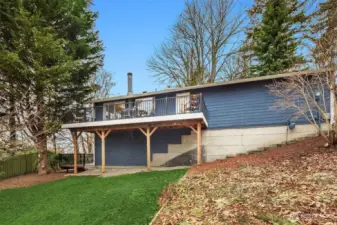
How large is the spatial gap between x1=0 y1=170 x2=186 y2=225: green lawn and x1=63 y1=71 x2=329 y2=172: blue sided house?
3246mm

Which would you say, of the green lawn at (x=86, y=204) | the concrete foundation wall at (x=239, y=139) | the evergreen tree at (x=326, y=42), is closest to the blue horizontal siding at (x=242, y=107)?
the concrete foundation wall at (x=239, y=139)

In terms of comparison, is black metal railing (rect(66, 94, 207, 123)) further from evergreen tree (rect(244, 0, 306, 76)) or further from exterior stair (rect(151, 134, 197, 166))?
evergreen tree (rect(244, 0, 306, 76))

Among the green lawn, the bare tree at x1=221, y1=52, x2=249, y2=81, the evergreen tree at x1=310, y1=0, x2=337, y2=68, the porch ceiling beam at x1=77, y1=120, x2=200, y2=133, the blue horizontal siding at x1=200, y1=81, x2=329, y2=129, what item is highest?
the bare tree at x1=221, y1=52, x2=249, y2=81

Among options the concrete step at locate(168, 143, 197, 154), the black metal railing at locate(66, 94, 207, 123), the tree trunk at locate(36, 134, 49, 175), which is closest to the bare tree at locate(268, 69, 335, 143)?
the black metal railing at locate(66, 94, 207, 123)

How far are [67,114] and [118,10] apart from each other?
29.4ft

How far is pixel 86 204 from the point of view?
586cm

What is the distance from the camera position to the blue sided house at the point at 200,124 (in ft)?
32.4

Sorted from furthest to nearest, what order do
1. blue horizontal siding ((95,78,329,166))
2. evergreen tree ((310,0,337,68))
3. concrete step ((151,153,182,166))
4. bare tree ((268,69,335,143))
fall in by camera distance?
concrete step ((151,153,182,166)), blue horizontal siding ((95,78,329,166)), bare tree ((268,69,335,143)), evergreen tree ((310,0,337,68))

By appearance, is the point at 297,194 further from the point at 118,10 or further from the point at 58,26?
the point at 118,10

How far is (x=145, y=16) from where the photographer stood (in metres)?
16.6

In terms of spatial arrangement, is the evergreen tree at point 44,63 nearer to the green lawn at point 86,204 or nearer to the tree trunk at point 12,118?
the tree trunk at point 12,118

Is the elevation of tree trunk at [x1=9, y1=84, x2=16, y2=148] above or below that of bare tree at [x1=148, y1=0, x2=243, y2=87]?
below

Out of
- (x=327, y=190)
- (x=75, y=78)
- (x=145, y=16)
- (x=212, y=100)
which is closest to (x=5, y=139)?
(x=75, y=78)

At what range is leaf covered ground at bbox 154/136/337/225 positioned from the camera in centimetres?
362
